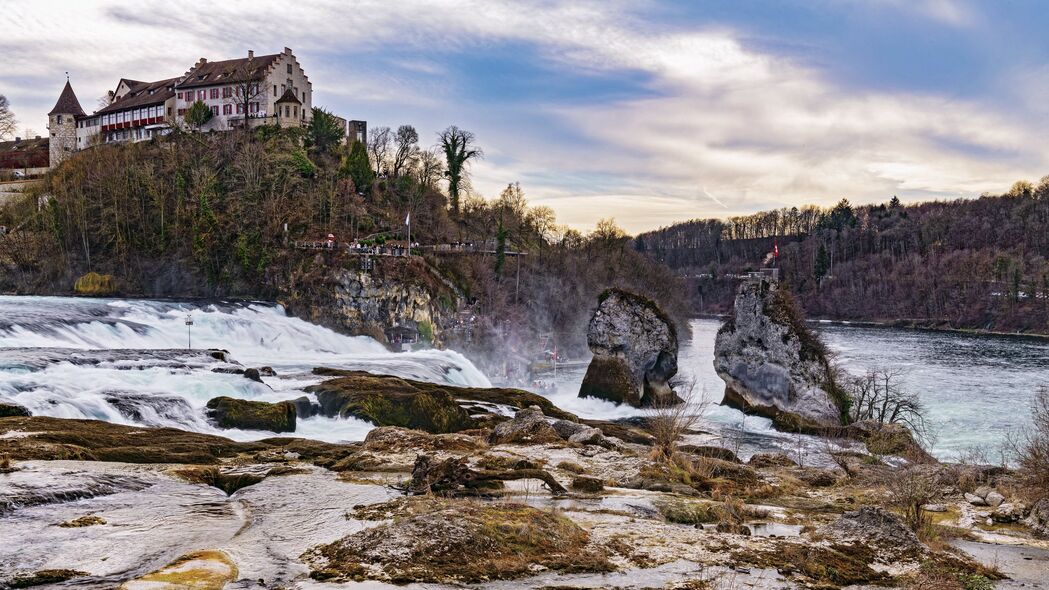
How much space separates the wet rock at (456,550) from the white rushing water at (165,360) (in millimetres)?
14468

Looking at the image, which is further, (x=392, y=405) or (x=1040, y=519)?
(x=392, y=405)

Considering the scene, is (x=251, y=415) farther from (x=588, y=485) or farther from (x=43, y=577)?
(x=43, y=577)

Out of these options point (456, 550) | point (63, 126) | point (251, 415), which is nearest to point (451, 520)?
point (456, 550)

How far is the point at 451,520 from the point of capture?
33.4 ft

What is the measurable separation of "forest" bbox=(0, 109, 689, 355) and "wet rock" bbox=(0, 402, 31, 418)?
4697 cm

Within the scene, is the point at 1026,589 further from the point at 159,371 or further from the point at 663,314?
the point at 663,314

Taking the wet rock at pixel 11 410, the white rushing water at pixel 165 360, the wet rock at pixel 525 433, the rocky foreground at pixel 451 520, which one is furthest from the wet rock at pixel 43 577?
the white rushing water at pixel 165 360

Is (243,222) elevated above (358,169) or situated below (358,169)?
below

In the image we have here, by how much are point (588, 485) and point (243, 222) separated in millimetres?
64366

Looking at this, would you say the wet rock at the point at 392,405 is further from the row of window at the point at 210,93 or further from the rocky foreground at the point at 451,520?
the row of window at the point at 210,93

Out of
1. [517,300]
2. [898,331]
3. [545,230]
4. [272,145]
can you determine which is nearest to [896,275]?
[898,331]

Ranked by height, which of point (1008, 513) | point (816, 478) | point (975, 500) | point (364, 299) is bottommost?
point (816, 478)

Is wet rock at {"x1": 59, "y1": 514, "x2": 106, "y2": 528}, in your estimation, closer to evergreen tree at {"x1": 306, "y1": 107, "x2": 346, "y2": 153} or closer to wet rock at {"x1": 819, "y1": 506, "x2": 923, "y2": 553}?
wet rock at {"x1": 819, "y1": 506, "x2": 923, "y2": 553}

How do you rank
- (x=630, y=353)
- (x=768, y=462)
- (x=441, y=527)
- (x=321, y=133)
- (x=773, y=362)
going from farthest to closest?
1. (x=321, y=133)
2. (x=630, y=353)
3. (x=773, y=362)
4. (x=768, y=462)
5. (x=441, y=527)
